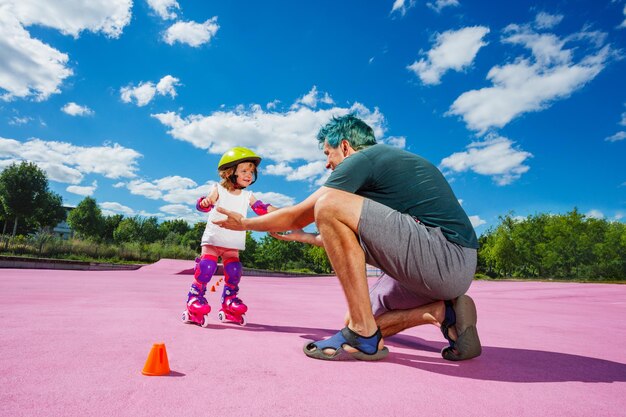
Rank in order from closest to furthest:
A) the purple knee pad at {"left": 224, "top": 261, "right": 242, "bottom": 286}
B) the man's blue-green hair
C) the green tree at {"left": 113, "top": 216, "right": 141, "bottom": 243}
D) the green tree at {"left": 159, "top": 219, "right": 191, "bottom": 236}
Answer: the man's blue-green hair → the purple knee pad at {"left": 224, "top": 261, "right": 242, "bottom": 286} → the green tree at {"left": 113, "top": 216, "right": 141, "bottom": 243} → the green tree at {"left": 159, "top": 219, "right": 191, "bottom": 236}

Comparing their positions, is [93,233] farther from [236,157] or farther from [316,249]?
[236,157]

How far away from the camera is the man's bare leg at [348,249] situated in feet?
7.64

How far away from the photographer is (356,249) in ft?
7.80

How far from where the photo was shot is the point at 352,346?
231 centimetres

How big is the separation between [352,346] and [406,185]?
1.06 m

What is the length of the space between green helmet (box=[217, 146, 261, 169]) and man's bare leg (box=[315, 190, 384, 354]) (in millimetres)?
1778

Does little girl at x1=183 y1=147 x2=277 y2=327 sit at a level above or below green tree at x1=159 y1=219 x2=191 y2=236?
below

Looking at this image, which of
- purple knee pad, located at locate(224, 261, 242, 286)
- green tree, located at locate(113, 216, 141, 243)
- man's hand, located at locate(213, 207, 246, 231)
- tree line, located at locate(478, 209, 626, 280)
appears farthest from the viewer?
green tree, located at locate(113, 216, 141, 243)

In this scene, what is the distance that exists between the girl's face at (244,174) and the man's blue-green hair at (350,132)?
4.21 feet

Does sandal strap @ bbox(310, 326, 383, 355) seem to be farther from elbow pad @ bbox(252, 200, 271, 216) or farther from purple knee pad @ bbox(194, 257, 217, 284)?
elbow pad @ bbox(252, 200, 271, 216)

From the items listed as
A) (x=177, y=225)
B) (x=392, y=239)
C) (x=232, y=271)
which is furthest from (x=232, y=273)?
(x=177, y=225)

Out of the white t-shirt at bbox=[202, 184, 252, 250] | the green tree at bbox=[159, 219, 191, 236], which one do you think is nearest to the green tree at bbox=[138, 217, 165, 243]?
the green tree at bbox=[159, 219, 191, 236]

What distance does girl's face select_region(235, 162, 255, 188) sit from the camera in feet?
13.3

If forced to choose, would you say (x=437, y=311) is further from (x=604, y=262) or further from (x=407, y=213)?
(x=604, y=262)
